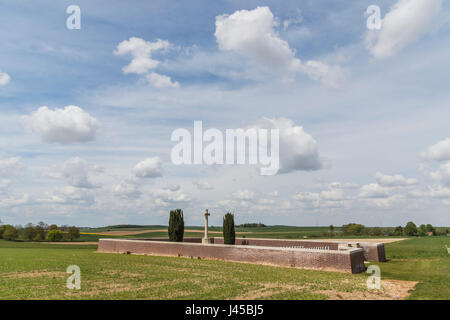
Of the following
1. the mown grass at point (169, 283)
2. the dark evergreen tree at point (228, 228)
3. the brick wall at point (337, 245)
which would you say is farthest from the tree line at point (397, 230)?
the mown grass at point (169, 283)

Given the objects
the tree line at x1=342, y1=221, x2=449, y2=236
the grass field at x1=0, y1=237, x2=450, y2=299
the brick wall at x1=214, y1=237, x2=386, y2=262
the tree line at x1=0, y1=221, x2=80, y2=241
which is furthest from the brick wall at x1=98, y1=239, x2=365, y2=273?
the tree line at x1=342, y1=221, x2=449, y2=236

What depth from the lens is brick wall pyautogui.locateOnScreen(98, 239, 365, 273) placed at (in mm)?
17359

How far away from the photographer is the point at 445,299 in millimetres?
10242

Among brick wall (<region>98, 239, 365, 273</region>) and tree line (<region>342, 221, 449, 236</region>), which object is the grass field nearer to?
brick wall (<region>98, 239, 365, 273</region>)

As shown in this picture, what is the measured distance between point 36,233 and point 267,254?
2263 inches

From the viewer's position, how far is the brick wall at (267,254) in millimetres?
17359

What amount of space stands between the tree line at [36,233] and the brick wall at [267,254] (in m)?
39.1

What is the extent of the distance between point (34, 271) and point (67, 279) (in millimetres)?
3537

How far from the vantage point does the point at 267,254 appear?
2005 centimetres

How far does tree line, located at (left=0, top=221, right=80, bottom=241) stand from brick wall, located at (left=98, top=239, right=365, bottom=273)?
1539 inches

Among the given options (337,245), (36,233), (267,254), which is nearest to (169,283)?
(267,254)
